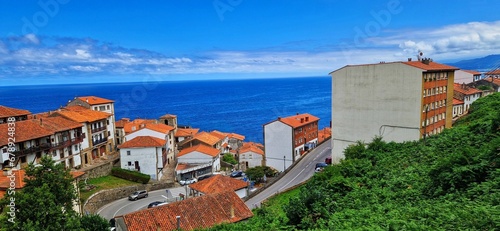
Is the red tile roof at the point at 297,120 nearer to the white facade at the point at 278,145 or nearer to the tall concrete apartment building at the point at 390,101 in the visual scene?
the white facade at the point at 278,145

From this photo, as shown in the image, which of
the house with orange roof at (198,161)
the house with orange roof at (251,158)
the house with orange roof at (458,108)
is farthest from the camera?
the house with orange roof at (251,158)

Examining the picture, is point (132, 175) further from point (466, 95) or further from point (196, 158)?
point (466, 95)

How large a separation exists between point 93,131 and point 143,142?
8537mm

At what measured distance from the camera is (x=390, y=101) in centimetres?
4234

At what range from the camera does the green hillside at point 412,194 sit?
37.3ft

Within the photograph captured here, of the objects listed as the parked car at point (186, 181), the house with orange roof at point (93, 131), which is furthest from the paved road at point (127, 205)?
the house with orange roof at point (93, 131)

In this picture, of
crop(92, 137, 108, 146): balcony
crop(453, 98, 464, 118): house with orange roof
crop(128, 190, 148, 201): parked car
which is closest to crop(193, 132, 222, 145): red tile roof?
crop(92, 137, 108, 146): balcony

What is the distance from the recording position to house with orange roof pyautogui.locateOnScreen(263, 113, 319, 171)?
5834 cm

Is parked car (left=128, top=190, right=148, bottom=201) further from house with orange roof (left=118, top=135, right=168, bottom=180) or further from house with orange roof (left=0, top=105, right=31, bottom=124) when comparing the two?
house with orange roof (left=0, top=105, right=31, bottom=124)

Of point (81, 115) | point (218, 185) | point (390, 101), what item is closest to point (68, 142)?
point (81, 115)

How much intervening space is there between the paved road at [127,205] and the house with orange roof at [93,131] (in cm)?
1203

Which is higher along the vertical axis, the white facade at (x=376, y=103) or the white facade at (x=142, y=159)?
the white facade at (x=376, y=103)

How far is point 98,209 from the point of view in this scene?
115ft

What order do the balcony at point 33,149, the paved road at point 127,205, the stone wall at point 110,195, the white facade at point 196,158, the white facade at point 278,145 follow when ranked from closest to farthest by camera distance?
the paved road at point 127,205 < the stone wall at point 110,195 < the balcony at point 33,149 < the white facade at point 196,158 < the white facade at point 278,145
